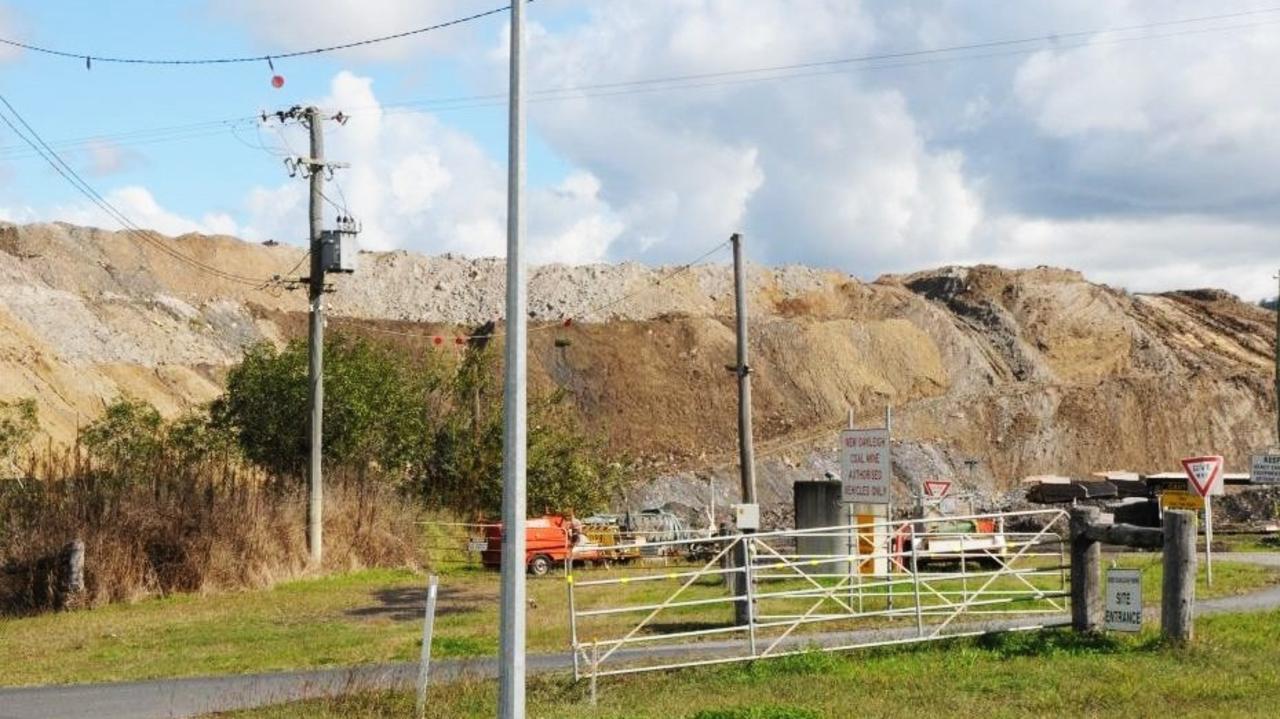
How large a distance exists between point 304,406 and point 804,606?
1982cm

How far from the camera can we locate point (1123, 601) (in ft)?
60.1

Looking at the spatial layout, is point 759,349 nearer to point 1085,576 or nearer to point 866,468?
point 866,468

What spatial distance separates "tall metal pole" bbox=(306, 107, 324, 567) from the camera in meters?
33.5

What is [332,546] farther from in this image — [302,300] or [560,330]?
[302,300]

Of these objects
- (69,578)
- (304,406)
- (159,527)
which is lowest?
(69,578)

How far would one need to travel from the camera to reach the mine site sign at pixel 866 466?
23812 millimetres

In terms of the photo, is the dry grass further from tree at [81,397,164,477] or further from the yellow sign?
the yellow sign

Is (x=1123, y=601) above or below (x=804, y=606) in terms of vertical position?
above

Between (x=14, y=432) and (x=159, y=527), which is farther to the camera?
(x=14, y=432)

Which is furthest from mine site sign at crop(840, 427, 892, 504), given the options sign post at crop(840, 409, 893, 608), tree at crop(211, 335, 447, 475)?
tree at crop(211, 335, 447, 475)

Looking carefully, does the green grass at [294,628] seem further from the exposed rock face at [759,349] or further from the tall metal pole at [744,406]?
the exposed rock face at [759,349]

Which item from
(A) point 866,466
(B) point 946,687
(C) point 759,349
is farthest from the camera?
(C) point 759,349

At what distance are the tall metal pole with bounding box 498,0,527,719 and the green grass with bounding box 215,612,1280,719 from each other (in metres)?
2.22

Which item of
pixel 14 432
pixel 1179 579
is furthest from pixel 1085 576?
pixel 14 432
